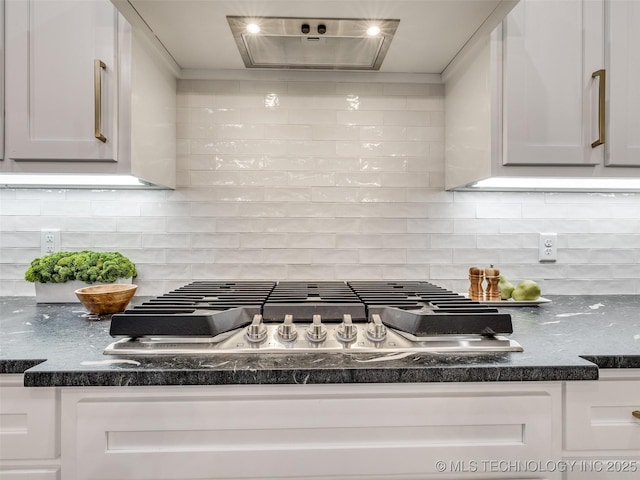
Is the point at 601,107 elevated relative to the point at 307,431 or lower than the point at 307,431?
elevated

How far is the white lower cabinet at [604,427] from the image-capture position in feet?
2.83

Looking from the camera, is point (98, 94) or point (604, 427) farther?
point (98, 94)

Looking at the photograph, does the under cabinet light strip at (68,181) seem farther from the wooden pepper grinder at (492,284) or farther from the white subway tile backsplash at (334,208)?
the wooden pepper grinder at (492,284)

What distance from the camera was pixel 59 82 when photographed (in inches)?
49.4

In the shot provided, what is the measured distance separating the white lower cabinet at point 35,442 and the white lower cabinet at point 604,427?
107 cm

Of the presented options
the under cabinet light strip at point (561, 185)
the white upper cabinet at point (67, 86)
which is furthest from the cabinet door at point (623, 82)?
the white upper cabinet at point (67, 86)

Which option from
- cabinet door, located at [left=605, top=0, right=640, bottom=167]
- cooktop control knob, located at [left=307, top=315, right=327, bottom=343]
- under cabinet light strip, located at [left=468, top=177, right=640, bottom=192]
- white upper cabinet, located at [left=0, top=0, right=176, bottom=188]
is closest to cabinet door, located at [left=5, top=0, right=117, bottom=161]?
white upper cabinet, located at [left=0, top=0, right=176, bottom=188]

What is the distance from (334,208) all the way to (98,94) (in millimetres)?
938

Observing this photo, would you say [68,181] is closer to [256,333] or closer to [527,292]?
[256,333]

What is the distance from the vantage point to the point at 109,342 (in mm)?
976

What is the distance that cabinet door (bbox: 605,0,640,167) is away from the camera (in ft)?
4.30

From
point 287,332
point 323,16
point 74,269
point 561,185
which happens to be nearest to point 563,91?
point 561,185

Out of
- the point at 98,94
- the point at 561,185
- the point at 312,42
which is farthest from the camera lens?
the point at 561,185

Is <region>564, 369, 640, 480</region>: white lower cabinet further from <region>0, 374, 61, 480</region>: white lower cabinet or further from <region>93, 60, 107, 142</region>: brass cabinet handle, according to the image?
<region>93, 60, 107, 142</region>: brass cabinet handle
